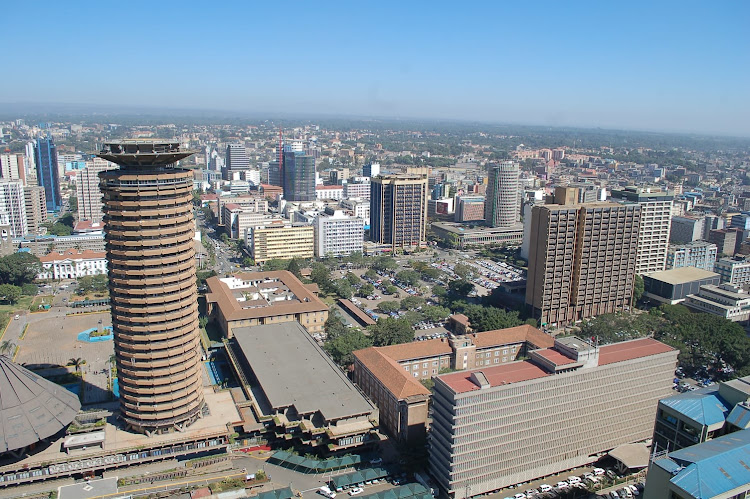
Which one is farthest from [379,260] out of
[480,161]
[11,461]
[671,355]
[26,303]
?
[480,161]

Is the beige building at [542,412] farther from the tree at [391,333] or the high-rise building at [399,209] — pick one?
the high-rise building at [399,209]

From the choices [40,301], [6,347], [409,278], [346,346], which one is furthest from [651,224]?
[40,301]

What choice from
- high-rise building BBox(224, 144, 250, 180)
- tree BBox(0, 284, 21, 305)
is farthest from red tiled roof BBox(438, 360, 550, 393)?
high-rise building BBox(224, 144, 250, 180)

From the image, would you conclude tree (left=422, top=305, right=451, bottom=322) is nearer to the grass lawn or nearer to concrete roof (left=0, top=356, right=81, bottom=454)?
concrete roof (left=0, top=356, right=81, bottom=454)

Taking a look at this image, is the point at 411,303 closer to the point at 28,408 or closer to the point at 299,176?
the point at 28,408

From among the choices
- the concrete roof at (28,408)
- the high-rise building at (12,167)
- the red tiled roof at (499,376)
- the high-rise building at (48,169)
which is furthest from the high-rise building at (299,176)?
the red tiled roof at (499,376)
